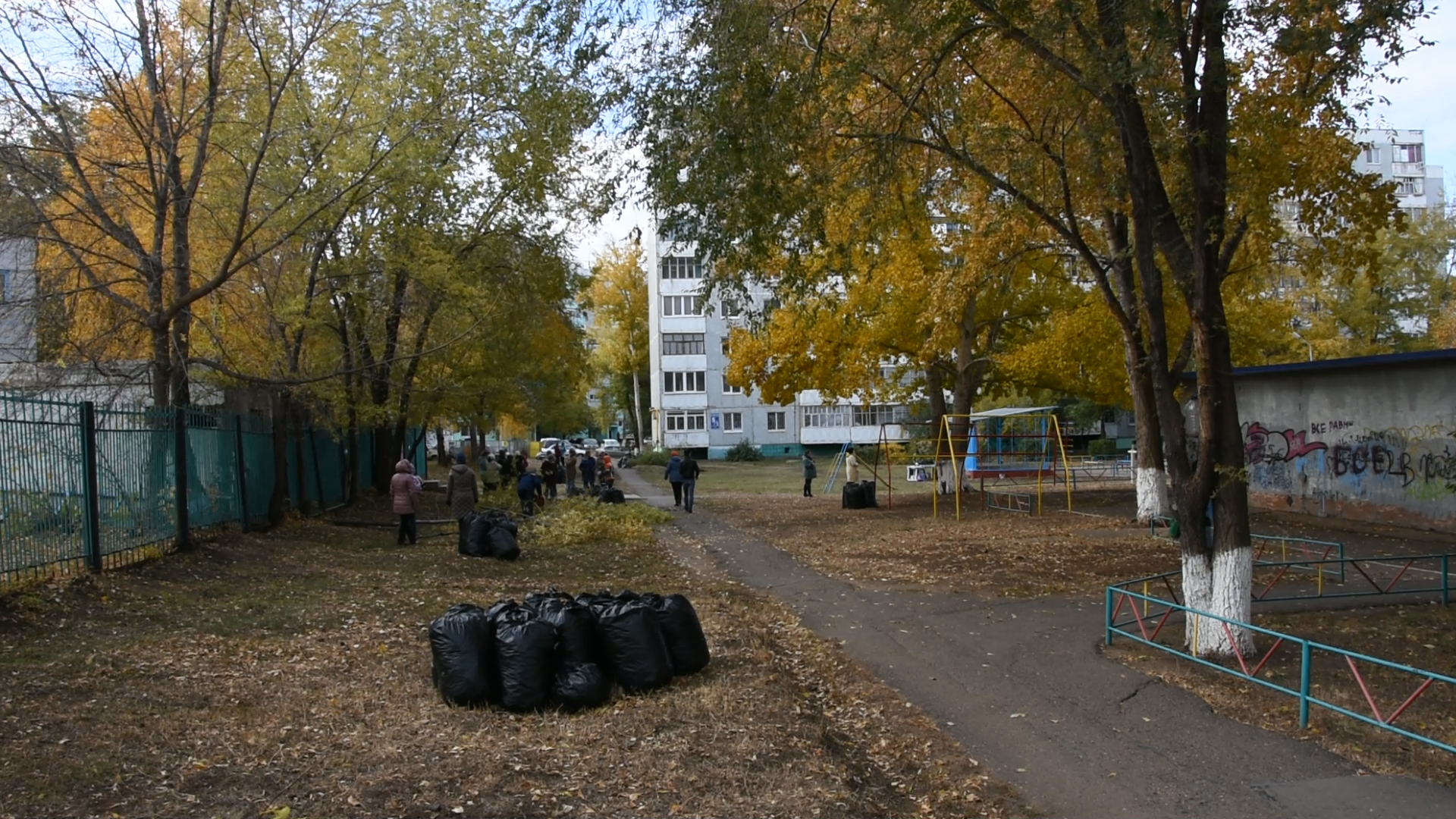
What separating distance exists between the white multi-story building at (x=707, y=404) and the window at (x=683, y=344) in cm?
5

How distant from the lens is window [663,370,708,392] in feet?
210

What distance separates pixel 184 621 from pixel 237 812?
4901 millimetres

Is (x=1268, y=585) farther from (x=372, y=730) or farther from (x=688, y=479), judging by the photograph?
(x=688, y=479)

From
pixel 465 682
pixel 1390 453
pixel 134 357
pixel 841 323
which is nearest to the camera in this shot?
pixel 465 682

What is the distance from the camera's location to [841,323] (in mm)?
25297

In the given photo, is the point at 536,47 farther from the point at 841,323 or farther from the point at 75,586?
the point at 841,323

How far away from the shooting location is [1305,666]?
22.7ft

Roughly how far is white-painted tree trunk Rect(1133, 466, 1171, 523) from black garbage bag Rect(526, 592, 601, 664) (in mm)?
15302

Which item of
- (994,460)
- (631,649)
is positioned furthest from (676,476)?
(631,649)

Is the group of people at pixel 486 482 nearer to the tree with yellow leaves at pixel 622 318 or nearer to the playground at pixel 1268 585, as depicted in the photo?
the playground at pixel 1268 585

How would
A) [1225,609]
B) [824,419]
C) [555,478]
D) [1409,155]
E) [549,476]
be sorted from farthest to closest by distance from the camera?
[1409,155] < [824,419] < [555,478] < [549,476] < [1225,609]

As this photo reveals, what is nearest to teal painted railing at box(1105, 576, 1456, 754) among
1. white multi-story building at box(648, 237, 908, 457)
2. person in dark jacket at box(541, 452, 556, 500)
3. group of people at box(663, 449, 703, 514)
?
group of people at box(663, 449, 703, 514)

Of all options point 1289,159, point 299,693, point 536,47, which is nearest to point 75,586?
point 299,693

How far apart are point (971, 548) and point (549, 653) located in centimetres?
1153
